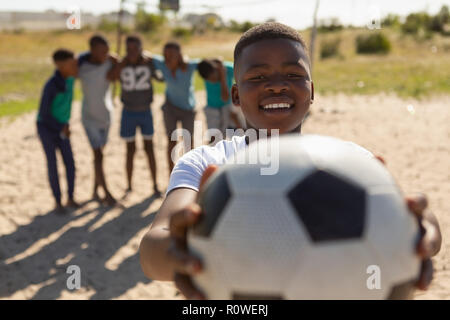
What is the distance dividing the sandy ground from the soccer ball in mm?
3161

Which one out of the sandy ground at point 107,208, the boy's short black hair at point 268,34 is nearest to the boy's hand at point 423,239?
the boy's short black hair at point 268,34

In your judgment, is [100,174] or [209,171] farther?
[100,174]

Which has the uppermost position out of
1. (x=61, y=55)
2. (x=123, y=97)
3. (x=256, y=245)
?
(x=61, y=55)

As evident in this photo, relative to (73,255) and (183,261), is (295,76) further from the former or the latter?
(73,255)

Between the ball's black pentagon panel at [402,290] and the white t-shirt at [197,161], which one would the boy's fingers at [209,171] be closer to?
the white t-shirt at [197,161]

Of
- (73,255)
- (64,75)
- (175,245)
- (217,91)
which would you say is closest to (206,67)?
(217,91)

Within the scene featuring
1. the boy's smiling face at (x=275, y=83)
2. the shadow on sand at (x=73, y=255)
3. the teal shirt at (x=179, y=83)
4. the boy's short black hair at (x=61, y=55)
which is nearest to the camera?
the boy's smiling face at (x=275, y=83)

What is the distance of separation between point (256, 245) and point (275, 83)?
37.3 inches

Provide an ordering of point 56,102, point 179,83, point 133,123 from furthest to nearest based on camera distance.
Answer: point 179,83, point 133,123, point 56,102

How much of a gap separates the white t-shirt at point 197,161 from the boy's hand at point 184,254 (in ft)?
1.47

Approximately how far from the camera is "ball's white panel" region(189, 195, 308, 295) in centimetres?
101

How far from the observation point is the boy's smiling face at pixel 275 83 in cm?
177

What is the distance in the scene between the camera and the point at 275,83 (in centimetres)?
179
